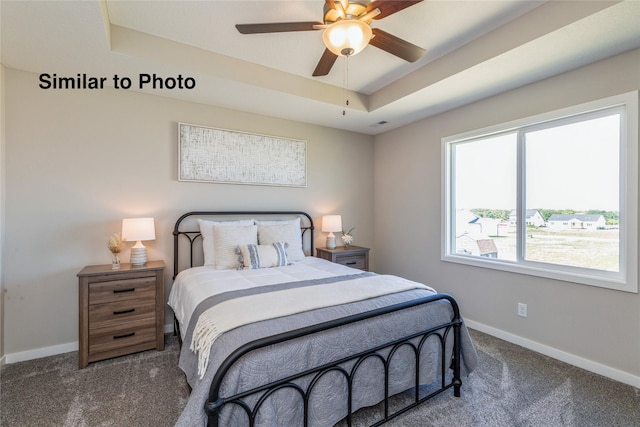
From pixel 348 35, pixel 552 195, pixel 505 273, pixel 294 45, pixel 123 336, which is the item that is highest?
pixel 294 45

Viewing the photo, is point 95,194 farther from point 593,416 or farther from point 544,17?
point 593,416

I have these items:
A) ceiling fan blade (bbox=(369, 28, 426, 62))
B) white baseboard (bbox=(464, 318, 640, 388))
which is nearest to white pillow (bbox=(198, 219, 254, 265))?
ceiling fan blade (bbox=(369, 28, 426, 62))

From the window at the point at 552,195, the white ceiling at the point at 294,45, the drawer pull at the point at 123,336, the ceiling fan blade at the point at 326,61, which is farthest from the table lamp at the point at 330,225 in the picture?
the drawer pull at the point at 123,336

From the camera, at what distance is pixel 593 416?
1.81 m

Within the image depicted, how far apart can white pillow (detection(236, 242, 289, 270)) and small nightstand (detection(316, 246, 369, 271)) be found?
88 centimetres

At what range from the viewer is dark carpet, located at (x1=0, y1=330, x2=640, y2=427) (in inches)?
69.7

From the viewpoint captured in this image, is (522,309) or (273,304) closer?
(273,304)

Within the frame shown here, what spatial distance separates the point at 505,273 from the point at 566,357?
81 centimetres

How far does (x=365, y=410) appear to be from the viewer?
6.00ft

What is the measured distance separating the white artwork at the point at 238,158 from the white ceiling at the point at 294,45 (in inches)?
16.3

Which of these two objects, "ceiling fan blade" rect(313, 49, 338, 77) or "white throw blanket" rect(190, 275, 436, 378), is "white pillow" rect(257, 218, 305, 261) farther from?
"ceiling fan blade" rect(313, 49, 338, 77)

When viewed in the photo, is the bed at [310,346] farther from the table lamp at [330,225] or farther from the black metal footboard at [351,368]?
the table lamp at [330,225]

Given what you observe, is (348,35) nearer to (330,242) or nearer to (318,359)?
(318,359)

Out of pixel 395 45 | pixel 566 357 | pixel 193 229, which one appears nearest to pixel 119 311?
pixel 193 229
